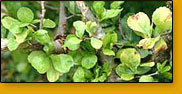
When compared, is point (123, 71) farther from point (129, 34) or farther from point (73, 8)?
point (73, 8)

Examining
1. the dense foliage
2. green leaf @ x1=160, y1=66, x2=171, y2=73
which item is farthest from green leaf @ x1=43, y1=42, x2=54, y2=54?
green leaf @ x1=160, y1=66, x2=171, y2=73

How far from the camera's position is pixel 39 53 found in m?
0.68

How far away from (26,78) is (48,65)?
0.31 m

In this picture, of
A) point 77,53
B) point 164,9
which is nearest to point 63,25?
point 77,53

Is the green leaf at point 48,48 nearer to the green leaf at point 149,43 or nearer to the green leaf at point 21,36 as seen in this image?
the green leaf at point 21,36

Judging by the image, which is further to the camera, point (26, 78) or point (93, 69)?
point (26, 78)

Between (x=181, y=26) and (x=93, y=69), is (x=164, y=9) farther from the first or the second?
(x=93, y=69)

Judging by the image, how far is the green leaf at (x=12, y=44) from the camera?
653 millimetres

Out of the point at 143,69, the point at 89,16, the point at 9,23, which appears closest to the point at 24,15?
the point at 9,23

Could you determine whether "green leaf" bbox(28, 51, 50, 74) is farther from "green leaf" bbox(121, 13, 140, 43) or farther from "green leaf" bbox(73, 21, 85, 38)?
"green leaf" bbox(121, 13, 140, 43)

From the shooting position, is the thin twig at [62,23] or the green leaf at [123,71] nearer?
the green leaf at [123,71]

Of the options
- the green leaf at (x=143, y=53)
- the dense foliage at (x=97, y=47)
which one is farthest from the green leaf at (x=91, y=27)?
the green leaf at (x=143, y=53)

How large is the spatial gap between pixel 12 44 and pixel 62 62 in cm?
10

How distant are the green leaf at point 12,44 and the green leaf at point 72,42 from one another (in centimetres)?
9
